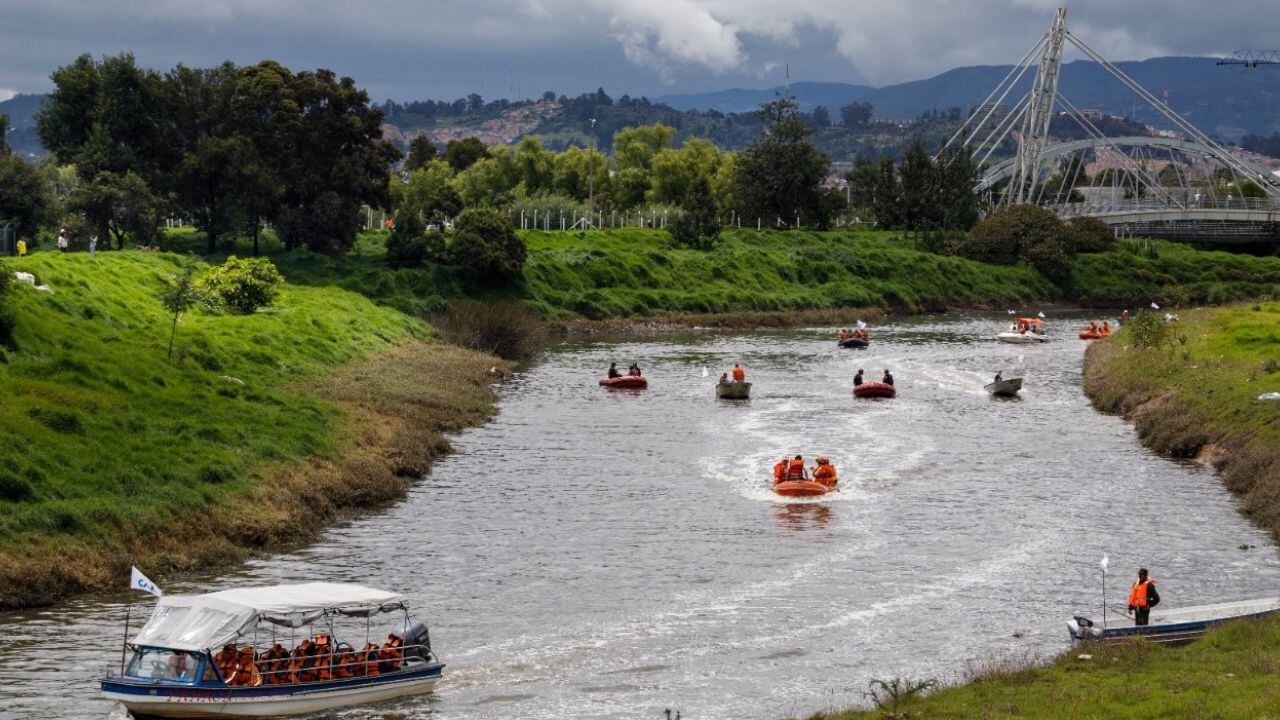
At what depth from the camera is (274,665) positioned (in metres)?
30.3

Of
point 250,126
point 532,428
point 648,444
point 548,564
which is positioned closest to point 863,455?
point 648,444

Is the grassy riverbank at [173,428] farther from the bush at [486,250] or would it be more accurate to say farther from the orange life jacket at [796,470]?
the bush at [486,250]

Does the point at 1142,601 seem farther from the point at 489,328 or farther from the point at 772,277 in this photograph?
the point at 772,277

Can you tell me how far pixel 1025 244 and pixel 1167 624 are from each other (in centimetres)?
13803

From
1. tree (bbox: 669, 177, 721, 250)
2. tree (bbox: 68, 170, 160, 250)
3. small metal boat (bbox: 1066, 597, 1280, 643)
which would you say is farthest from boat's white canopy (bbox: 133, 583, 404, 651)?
tree (bbox: 669, 177, 721, 250)

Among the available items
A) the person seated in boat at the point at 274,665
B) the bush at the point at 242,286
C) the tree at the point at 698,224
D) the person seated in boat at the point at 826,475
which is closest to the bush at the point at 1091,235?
the tree at the point at 698,224

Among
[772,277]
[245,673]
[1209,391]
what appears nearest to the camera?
[245,673]

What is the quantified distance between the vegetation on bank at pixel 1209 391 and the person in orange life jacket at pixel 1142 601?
509 inches

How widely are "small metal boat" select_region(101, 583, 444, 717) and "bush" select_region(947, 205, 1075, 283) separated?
462ft

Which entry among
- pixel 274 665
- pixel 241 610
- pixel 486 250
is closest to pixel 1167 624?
pixel 274 665

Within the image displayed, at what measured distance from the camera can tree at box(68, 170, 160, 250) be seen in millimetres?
92475

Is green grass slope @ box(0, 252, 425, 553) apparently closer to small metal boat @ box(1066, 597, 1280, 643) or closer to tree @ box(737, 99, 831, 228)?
small metal boat @ box(1066, 597, 1280, 643)

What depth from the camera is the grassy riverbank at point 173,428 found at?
3869 centimetres

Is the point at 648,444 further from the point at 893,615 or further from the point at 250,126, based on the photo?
the point at 250,126
